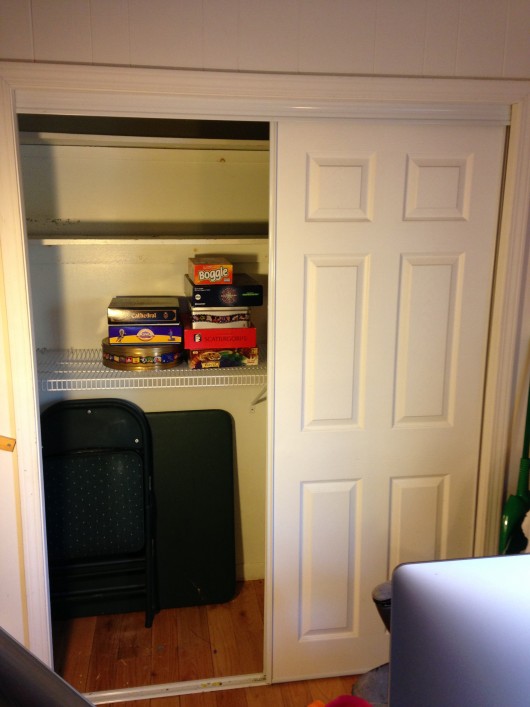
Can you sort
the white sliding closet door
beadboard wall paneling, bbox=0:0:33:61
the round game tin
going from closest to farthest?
beadboard wall paneling, bbox=0:0:33:61
the white sliding closet door
the round game tin

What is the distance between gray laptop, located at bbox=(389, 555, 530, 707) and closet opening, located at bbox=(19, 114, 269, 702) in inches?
61.9

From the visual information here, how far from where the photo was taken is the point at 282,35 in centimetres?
185

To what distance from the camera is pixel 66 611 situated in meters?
2.61

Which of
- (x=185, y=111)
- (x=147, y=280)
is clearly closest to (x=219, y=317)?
(x=147, y=280)

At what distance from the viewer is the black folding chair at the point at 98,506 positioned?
8.26 feet

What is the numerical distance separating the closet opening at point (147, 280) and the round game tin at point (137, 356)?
0.03 m

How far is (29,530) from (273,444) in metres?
0.78

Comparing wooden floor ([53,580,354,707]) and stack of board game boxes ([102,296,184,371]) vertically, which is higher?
stack of board game boxes ([102,296,184,371])

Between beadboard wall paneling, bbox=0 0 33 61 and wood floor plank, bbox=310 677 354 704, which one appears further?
wood floor plank, bbox=310 677 354 704

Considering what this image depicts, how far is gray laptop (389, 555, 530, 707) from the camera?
732 mm

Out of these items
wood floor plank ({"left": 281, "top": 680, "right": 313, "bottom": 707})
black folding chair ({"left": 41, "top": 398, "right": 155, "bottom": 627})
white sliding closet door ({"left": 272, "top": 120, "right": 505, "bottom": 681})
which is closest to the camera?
white sliding closet door ({"left": 272, "top": 120, "right": 505, "bottom": 681})

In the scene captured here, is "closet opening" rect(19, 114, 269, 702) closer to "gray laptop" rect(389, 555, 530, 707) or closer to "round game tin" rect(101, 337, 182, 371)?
"round game tin" rect(101, 337, 182, 371)

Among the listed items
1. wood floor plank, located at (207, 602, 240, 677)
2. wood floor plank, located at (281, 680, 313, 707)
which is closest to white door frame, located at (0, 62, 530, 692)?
wood floor plank, located at (207, 602, 240, 677)

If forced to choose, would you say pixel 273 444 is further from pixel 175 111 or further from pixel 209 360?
pixel 175 111
